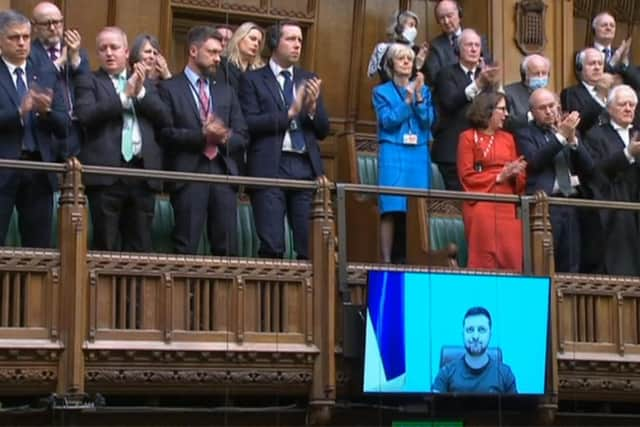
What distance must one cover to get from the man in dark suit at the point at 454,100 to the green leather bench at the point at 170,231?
1.95 m

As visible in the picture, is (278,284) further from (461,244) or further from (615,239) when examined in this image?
(615,239)

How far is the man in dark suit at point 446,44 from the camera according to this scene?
58.3 feet

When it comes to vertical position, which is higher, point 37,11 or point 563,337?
point 37,11

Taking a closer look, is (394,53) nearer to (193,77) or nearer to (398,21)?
(398,21)

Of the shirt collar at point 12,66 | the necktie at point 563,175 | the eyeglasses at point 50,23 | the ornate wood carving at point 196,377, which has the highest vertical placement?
the eyeglasses at point 50,23

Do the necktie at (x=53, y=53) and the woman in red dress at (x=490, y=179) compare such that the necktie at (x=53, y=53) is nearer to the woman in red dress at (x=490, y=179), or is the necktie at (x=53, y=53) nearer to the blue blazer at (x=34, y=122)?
the blue blazer at (x=34, y=122)

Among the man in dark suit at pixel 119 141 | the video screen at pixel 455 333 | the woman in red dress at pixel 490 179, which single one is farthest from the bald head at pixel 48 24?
the woman in red dress at pixel 490 179

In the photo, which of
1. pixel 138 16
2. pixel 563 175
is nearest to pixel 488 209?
pixel 563 175

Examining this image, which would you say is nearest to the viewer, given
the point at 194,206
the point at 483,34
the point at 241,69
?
the point at 194,206

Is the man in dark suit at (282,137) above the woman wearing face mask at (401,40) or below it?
below

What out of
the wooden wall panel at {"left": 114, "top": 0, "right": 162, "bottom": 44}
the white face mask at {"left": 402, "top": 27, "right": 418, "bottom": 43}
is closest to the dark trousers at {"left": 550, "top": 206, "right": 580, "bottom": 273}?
the white face mask at {"left": 402, "top": 27, "right": 418, "bottom": 43}

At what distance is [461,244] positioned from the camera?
55.1 ft

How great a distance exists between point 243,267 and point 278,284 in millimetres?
328

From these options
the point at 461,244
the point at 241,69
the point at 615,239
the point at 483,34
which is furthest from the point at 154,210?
the point at 483,34
